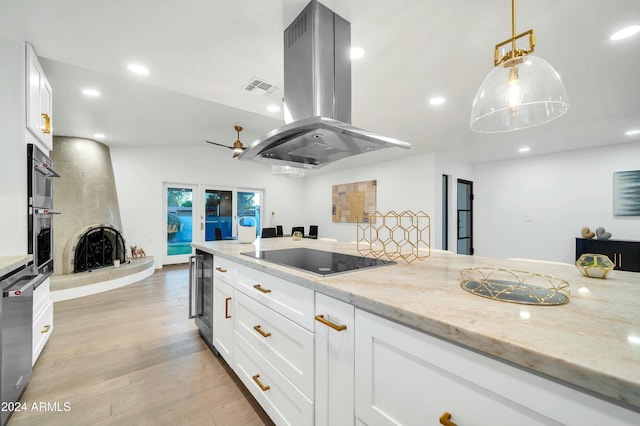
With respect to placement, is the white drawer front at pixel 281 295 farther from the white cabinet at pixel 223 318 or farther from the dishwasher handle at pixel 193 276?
the dishwasher handle at pixel 193 276

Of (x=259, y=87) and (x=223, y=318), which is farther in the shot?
(x=259, y=87)

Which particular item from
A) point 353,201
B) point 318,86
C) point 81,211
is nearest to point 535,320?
point 318,86

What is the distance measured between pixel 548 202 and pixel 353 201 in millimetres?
3823

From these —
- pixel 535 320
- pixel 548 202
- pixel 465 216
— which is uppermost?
pixel 548 202

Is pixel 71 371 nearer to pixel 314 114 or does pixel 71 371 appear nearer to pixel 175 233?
pixel 314 114

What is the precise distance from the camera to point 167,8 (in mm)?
1698

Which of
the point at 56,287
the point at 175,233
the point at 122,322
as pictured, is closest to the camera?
the point at 122,322

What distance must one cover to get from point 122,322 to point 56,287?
147cm

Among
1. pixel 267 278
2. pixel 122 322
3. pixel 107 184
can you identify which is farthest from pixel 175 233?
pixel 267 278

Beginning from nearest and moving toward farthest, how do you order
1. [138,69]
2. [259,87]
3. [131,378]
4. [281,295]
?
[281,295] → [131,378] → [138,69] → [259,87]

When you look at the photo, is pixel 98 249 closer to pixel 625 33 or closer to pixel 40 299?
pixel 40 299

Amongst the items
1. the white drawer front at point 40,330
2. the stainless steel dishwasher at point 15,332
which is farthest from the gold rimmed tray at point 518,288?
the white drawer front at point 40,330

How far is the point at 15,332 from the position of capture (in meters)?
1.49

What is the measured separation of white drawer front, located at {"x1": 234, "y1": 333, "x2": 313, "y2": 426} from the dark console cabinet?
5.27m
